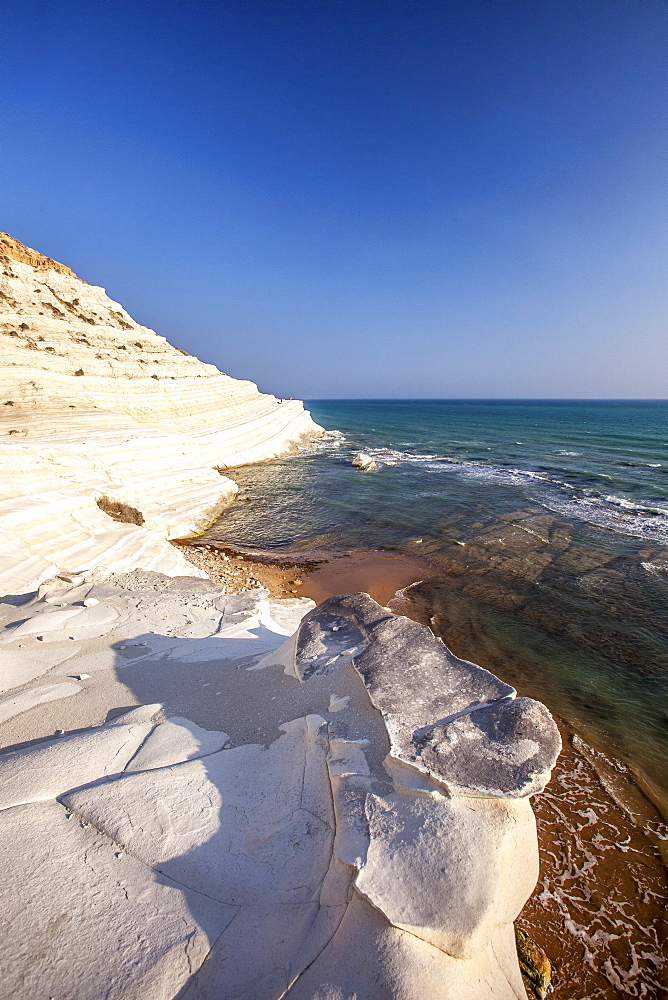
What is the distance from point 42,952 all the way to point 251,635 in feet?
11.1

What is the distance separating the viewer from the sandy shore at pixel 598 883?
2.73m

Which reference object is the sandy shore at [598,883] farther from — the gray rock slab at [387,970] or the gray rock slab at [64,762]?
the gray rock slab at [64,762]

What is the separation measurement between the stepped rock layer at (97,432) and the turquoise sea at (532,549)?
193 centimetres

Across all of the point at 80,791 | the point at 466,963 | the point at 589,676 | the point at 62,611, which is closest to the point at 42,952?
the point at 80,791

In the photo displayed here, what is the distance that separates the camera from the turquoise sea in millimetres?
5613

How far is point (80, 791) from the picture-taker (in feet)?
8.14

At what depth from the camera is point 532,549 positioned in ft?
34.4

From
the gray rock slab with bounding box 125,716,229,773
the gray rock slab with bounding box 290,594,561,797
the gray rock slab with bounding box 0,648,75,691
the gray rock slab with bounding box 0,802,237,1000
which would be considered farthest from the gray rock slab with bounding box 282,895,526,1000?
the gray rock slab with bounding box 0,648,75,691

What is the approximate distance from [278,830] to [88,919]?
0.97m

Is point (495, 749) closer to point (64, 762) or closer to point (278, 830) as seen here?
point (278, 830)

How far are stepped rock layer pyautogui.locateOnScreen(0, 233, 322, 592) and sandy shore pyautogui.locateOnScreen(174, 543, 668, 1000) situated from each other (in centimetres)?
662

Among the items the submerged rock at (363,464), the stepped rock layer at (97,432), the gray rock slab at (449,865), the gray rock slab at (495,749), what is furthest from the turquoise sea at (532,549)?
the gray rock slab at (449,865)

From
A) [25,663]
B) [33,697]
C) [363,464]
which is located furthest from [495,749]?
[363,464]

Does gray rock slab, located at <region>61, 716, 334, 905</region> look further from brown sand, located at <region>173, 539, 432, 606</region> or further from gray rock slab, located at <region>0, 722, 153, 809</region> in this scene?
brown sand, located at <region>173, 539, 432, 606</region>
